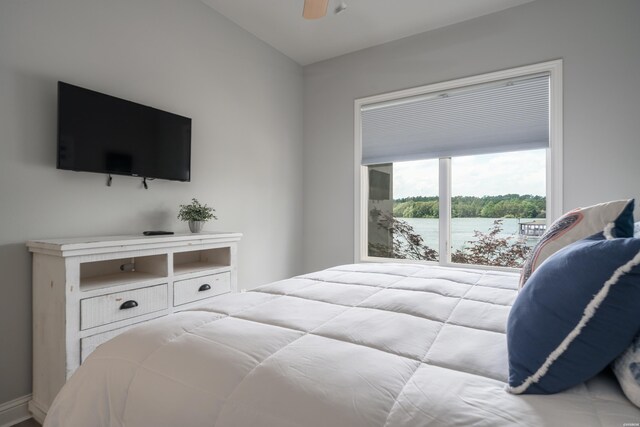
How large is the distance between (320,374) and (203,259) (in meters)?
2.20

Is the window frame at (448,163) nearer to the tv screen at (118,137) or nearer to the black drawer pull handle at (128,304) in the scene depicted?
the tv screen at (118,137)

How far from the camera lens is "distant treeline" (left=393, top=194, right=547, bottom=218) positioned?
2.85 m

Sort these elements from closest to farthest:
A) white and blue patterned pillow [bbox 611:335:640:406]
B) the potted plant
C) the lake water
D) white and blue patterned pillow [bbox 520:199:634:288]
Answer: white and blue patterned pillow [bbox 611:335:640:406]
white and blue patterned pillow [bbox 520:199:634:288]
the potted plant
the lake water

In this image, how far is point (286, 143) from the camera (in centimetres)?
371

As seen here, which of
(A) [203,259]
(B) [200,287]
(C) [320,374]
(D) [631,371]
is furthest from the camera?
(A) [203,259]

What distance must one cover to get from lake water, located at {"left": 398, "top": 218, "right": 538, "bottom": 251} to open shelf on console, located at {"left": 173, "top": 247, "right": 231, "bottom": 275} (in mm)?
1905

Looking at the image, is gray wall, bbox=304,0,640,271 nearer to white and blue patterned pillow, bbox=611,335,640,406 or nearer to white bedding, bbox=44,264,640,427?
white bedding, bbox=44,264,640,427

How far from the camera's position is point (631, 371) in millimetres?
595

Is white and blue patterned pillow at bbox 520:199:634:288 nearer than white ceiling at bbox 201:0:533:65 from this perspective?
Yes

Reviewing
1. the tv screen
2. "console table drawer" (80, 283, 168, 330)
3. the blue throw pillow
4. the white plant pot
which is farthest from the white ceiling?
the blue throw pillow

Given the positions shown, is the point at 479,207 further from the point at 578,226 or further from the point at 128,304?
the point at 128,304

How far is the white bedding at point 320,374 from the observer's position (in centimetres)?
62

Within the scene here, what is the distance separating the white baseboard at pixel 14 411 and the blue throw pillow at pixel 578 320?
7.71 ft

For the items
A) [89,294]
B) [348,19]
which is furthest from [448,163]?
[89,294]
